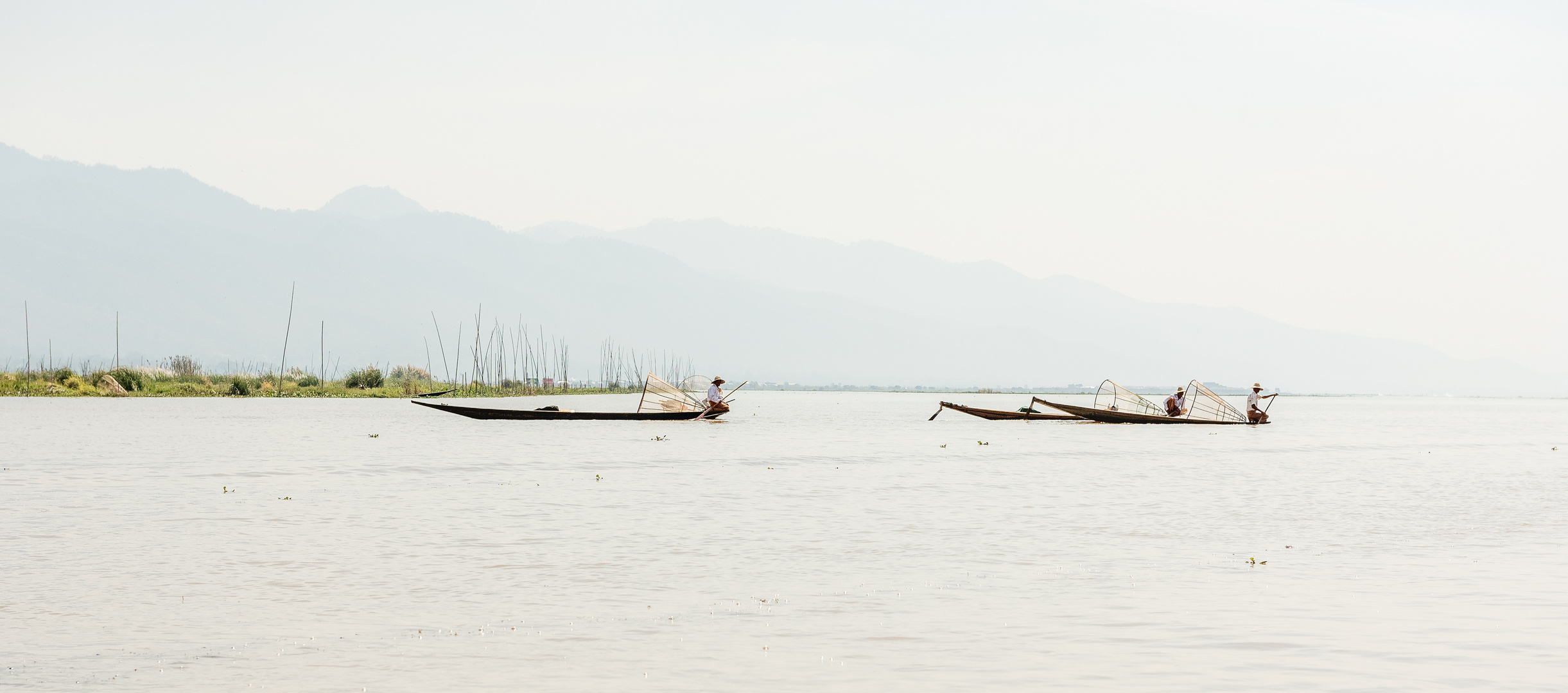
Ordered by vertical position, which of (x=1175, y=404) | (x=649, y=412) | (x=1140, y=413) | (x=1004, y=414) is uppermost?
(x=649, y=412)

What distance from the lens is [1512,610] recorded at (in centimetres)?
1271

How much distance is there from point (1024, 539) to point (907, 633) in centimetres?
767

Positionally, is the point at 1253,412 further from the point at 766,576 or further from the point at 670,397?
the point at 766,576

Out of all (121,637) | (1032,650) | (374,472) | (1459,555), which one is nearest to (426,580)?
(121,637)

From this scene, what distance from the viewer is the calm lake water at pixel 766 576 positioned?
10.1m

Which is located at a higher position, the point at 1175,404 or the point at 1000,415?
the point at 1175,404

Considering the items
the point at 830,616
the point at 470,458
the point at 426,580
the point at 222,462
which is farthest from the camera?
the point at 470,458

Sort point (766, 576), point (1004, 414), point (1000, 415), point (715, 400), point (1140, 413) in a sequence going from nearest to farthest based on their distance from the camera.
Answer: point (766, 576) → point (715, 400) → point (1004, 414) → point (1000, 415) → point (1140, 413)

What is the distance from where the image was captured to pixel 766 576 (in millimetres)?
14898

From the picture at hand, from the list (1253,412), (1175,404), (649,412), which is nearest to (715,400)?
(649,412)

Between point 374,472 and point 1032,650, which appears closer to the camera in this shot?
point 1032,650

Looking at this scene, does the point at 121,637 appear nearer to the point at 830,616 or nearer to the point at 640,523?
the point at 830,616

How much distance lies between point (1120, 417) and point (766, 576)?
47.7 meters

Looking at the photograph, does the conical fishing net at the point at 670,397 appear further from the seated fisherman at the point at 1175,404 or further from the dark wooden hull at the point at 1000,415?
the seated fisherman at the point at 1175,404
